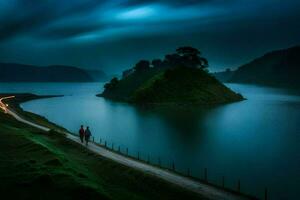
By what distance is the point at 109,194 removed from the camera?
33531 mm

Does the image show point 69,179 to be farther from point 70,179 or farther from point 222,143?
point 222,143

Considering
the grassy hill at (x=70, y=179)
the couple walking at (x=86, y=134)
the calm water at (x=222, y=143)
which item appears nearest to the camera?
the grassy hill at (x=70, y=179)

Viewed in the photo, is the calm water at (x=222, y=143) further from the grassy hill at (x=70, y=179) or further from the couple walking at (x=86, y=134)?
the grassy hill at (x=70, y=179)

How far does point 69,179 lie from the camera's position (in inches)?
1412

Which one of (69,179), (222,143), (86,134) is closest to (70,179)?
(69,179)

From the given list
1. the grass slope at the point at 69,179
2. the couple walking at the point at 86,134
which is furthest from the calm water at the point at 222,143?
the grass slope at the point at 69,179

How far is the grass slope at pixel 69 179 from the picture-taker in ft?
108

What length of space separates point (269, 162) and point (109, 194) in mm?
36775

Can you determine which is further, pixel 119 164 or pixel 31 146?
pixel 31 146

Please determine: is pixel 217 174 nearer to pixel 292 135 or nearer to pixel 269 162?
pixel 269 162

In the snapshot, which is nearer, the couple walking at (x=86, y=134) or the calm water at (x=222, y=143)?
the calm water at (x=222, y=143)

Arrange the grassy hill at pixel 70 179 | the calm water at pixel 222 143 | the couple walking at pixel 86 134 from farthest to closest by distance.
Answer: the couple walking at pixel 86 134, the calm water at pixel 222 143, the grassy hill at pixel 70 179

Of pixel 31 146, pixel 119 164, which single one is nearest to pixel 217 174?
pixel 119 164

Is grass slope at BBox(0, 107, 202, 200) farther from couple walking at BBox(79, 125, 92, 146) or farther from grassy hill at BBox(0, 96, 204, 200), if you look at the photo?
couple walking at BBox(79, 125, 92, 146)
